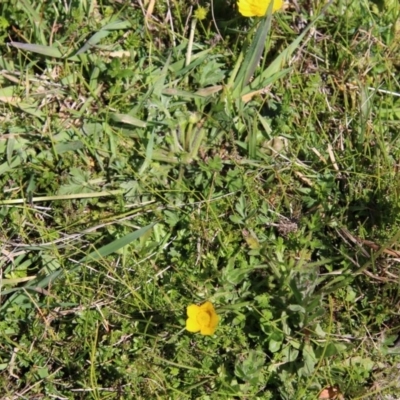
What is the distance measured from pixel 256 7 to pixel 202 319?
4.19 feet

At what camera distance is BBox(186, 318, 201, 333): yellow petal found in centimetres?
250

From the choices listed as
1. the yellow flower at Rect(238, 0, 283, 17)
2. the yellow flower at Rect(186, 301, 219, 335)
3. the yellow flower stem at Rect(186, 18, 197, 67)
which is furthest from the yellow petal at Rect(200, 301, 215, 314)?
the yellow flower at Rect(238, 0, 283, 17)

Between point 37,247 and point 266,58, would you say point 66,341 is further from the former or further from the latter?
point 266,58

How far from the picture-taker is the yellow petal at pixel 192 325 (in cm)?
250

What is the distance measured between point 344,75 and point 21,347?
1.78 metres

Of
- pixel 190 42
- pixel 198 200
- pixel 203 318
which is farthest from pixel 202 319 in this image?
pixel 190 42

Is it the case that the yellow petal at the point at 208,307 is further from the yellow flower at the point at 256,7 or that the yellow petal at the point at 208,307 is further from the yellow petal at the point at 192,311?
the yellow flower at the point at 256,7

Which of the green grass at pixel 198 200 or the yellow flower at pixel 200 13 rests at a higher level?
the yellow flower at pixel 200 13

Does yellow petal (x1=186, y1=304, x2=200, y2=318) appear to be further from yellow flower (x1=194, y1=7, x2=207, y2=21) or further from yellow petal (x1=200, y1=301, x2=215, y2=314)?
yellow flower (x1=194, y1=7, x2=207, y2=21)

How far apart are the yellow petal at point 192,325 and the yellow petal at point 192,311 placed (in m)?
0.02

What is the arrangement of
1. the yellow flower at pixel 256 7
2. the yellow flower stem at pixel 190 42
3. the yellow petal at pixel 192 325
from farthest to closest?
the yellow flower stem at pixel 190 42, the yellow flower at pixel 256 7, the yellow petal at pixel 192 325

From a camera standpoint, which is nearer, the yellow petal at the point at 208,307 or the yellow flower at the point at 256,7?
the yellow petal at the point at 208,307

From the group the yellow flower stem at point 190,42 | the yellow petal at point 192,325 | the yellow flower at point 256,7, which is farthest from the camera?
the yellow flower stem at point 190,42

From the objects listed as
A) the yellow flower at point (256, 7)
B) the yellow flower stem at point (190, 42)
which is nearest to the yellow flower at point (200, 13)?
the yellow flower stem at point (190, 42)
